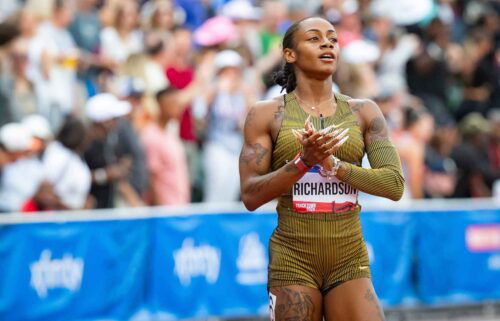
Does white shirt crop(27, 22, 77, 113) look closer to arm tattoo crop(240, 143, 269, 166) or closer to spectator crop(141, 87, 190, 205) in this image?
spectator crop(141, 87, 190, 205)

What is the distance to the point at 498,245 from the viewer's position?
42.7 feet

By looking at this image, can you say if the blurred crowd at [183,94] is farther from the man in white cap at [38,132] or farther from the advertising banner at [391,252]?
the advertising banner at [391,252]

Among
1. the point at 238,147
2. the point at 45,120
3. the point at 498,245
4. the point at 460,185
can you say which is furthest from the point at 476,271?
the point at 45,120

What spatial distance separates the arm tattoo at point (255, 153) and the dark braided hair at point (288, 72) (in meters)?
0.52

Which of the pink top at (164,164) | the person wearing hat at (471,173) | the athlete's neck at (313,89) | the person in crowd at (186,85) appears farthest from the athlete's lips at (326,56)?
the person wearing hat at (471,173)

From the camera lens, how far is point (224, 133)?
1271 centimetres

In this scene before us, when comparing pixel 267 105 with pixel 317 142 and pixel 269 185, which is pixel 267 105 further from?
pixel 317 142

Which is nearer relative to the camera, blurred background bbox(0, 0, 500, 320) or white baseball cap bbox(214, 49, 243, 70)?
blurred background bbox(0, 0, 500, 320)

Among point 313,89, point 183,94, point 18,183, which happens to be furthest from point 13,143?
point 313,89

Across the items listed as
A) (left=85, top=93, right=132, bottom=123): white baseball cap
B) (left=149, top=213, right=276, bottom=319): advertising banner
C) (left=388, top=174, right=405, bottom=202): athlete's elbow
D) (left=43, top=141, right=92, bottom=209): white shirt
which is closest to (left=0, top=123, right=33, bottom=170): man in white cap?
(left=43, top=141, right=92, bottom=209): white shirt

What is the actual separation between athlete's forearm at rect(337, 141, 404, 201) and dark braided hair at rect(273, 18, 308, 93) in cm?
68

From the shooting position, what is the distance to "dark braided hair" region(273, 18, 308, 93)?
21.2 ft

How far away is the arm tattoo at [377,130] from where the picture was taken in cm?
639

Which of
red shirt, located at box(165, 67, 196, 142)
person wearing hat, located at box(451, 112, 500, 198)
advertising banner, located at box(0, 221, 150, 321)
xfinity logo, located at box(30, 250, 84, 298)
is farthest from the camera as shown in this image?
person wearing hat, located at box(451, 112, 500, 198)
